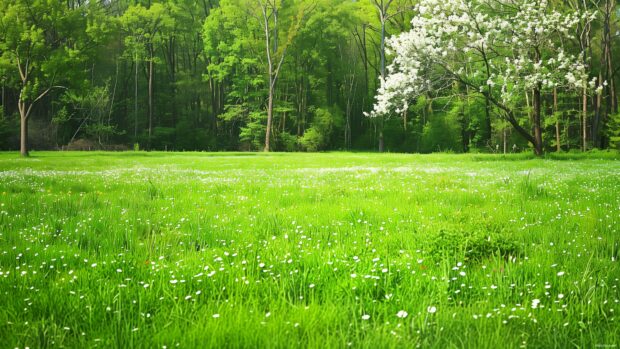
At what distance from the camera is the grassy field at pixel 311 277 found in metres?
2.75

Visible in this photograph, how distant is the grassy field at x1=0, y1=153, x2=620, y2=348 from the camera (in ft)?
9.01

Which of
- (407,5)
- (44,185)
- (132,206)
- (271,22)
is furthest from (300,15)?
(132,206)

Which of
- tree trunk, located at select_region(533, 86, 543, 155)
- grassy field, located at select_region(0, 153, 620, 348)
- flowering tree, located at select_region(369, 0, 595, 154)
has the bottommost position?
grassy field, located at select_region(0, 153, 620, 348)

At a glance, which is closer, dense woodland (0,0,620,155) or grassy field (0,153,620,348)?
grassy field (0,153,620,348)

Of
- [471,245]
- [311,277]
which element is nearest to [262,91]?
[471,245]

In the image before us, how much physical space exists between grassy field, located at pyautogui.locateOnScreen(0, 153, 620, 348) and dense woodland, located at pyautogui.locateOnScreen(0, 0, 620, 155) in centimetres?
3549

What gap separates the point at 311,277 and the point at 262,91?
2094 inches

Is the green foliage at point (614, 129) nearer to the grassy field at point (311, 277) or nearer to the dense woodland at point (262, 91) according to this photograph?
the dense woodland at point (262, 91)

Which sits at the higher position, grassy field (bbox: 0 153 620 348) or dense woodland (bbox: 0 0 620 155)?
dense woodland (bbox: 0 0 620 155)

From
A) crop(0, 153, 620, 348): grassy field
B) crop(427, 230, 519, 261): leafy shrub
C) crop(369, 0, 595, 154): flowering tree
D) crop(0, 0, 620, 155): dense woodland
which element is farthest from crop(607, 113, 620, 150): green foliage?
crop(427, 230, 519, 261): leafy shrub

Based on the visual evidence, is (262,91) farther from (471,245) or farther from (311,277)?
(311,277)

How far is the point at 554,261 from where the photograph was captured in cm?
428

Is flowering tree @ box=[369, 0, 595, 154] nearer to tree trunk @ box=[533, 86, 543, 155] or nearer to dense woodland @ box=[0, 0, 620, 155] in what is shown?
tree trunk @ box=[533, 86, 543, 155]

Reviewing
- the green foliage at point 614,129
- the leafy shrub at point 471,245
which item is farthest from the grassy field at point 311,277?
the green foliage at point 614,129
